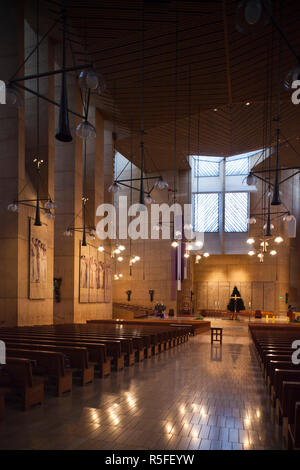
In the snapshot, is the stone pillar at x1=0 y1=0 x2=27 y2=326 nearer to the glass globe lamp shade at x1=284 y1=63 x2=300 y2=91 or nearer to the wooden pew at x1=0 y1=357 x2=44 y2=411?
the wooden pew at x1=0 y1=357 x2=44 y2=411

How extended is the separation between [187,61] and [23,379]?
967 cm

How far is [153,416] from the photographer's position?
4.22 metres

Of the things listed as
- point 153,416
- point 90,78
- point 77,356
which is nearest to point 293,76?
point 90,78

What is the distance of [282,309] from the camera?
1076 inches

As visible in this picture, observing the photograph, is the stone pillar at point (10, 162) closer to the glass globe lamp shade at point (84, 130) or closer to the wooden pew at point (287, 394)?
the glass globe lamp shade at point (84, 130)

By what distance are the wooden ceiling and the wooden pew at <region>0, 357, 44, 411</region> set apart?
5.78m

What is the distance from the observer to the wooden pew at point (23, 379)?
431cm

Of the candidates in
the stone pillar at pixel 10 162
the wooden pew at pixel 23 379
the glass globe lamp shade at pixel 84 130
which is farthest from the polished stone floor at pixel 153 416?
the stone pillar at pixel 10 162

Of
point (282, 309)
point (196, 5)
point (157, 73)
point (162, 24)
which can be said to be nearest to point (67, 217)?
point (157, 73)

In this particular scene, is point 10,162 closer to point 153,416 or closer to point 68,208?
point 68,208

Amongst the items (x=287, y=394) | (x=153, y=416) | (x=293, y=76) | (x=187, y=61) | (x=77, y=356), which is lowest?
(x=153, y=416)

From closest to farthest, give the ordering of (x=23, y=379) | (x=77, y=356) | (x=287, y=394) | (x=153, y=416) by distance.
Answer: (x=287, y=394), (x=153, y=416), (x=23, y=379), (x=77, y=356)

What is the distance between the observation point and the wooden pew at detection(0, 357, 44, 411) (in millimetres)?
4309

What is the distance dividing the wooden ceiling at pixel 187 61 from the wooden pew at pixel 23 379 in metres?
5.78
